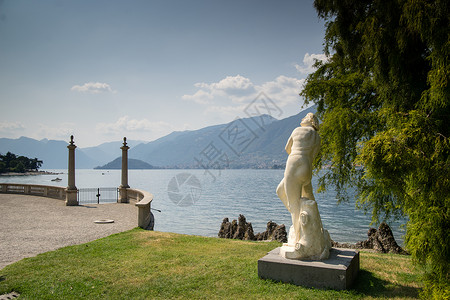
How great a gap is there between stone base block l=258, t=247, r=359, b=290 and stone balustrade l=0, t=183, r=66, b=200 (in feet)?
64.0

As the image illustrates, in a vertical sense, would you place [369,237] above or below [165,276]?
below

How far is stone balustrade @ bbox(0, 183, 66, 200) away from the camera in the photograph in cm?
2228

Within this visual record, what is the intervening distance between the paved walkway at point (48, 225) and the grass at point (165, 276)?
1533mm

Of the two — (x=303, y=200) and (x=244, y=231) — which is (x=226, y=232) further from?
(x=303, y=200)

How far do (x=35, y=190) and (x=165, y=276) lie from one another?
21.7 meters

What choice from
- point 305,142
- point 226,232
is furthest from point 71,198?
point 305,142

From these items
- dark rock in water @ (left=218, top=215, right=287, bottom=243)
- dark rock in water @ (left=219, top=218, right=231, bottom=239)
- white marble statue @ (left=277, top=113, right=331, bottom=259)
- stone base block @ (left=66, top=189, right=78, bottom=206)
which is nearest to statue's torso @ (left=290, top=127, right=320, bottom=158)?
white marble statue @ (left=277, top=113, right=331, bottom=259)

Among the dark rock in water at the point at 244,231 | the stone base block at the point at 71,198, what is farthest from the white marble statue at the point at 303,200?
the stone base block at the point at 71,198

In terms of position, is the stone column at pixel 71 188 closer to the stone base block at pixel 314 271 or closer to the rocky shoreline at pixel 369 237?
the rocky shoreline at pixel 369 237

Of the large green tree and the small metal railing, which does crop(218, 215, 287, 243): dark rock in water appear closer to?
the large green tree

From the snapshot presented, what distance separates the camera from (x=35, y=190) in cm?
2403

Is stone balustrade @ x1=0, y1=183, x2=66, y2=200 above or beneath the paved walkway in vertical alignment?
above

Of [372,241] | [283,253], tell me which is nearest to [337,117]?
[372,241]

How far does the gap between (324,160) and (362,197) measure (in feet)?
7.12
